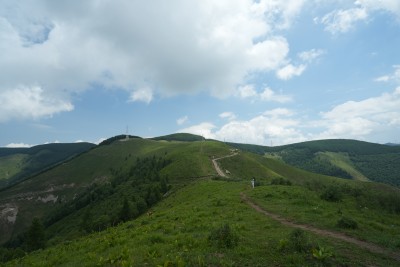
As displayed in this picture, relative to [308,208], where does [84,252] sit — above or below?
below

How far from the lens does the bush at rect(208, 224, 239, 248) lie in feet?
59.5

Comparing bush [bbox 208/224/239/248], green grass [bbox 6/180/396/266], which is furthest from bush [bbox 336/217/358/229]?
bush [bbox 208/224/239/248]

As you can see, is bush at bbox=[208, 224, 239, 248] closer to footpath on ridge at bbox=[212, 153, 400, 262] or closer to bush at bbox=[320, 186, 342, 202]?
footpath on ridge at bbox=[212, 153, 400, 262]

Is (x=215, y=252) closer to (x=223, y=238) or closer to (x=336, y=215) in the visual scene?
(x=223, y=238)

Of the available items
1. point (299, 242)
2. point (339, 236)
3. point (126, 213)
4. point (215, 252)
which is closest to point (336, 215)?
point (339, 236)

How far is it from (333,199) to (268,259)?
27.9 meters

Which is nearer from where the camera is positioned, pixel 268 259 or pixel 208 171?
pixel 268 259

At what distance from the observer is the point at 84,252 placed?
23.5 m

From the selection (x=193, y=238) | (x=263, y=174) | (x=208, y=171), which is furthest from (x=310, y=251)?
(x=263, y=174)

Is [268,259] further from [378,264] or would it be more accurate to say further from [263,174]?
[263,174]

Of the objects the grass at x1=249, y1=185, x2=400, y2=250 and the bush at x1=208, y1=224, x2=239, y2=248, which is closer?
the bush at x1=208, y1=224, x2=239, y2=248

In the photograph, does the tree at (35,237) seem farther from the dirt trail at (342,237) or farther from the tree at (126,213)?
the dirt trail at (342,237)

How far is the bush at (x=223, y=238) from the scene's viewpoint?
18.1 metres

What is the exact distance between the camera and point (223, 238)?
1869 centimetres
